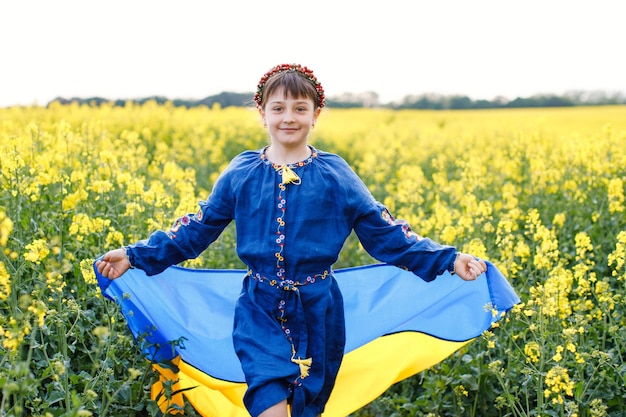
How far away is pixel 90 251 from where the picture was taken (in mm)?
4363

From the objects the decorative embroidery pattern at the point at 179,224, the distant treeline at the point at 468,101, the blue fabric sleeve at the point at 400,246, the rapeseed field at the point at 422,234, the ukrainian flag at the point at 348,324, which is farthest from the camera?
the distant treeline at the point at 468,101

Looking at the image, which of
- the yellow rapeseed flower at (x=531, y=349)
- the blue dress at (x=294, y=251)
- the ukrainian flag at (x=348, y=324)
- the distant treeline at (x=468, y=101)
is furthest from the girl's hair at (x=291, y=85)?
the distant treeline at (x=468, y=101)

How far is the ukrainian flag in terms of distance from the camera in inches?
143

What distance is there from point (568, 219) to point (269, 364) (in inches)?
156

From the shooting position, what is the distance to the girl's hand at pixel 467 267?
10.6ft

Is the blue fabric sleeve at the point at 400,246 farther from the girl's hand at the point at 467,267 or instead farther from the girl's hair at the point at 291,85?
the girl's hair at the point at 291,85

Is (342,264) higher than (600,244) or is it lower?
lower

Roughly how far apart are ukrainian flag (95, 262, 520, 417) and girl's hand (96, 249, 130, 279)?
0.25 metres

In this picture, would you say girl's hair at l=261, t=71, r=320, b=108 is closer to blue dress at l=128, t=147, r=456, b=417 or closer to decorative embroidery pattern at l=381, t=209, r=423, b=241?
blue dress at l=128, t=147, r=456, b=417

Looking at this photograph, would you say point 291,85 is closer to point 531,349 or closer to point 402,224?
point 402,224

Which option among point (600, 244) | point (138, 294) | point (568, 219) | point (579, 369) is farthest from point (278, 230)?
point (568, 219)

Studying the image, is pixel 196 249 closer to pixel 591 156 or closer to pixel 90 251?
pixel 90 251

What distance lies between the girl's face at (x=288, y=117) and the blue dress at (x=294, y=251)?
127 mm

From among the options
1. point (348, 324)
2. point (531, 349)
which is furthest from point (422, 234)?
point (531, 349)
